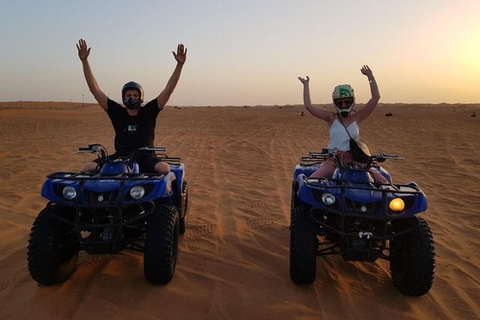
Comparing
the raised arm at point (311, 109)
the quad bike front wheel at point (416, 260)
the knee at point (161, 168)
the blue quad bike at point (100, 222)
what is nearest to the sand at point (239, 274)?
the quad bike front wheel at point (416, 260)

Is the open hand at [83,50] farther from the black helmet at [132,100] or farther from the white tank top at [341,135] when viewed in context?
the white tank top at [341,135]

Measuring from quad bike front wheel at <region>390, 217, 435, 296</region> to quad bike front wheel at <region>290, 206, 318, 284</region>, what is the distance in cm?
82

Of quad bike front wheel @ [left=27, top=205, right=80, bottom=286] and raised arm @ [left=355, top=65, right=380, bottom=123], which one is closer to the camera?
quad bike front wheel @ [left=27, top=205, right=80, bottom=286]

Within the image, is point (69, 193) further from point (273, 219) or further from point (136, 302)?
point (273, 219)

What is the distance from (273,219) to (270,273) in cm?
194

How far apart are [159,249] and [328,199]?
160 centimetres

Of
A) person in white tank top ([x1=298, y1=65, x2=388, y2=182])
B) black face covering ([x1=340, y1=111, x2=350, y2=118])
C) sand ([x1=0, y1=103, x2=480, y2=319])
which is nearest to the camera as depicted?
sand ([x1=0, y1=103, x2=480, y2=319])

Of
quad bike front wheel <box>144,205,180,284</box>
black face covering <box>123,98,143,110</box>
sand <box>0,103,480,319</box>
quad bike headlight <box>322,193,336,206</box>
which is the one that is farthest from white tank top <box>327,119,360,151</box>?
black face covering <box>123,98,143,110</box>

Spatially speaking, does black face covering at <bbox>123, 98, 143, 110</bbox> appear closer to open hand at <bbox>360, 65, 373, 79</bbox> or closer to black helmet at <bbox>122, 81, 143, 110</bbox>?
black helmet at <bbox>122, 81, 143, 110</bbox>

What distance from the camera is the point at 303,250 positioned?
12.2ft

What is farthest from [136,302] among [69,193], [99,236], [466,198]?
[466,198]

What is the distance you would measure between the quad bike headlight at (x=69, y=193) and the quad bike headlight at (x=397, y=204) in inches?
111

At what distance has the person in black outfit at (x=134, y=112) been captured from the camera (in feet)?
15.3

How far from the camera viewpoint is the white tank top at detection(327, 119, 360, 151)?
4691 mm
